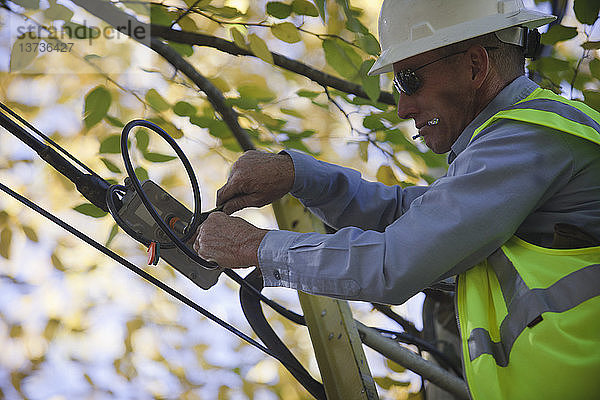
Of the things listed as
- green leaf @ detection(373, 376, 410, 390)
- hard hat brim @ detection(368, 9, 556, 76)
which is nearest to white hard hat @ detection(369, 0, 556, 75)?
hard hat brim @ detection(368, 9, 556, 76)

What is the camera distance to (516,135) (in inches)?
62.5

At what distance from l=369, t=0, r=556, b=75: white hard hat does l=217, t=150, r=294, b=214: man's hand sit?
0.46 meters

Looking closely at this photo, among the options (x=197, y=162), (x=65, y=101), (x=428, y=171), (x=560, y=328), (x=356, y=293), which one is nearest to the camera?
(x=560, y=328)

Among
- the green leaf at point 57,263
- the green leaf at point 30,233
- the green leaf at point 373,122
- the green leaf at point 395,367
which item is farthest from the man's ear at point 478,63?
the green leaf at point 57,263

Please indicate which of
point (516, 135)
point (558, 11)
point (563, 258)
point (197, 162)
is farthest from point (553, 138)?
point (197, 162)

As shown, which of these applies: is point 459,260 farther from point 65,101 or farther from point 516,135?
point 65,101

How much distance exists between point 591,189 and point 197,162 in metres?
4.36

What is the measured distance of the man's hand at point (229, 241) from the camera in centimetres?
173

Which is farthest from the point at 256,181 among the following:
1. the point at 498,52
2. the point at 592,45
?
the point at 592,45

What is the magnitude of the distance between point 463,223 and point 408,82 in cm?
66

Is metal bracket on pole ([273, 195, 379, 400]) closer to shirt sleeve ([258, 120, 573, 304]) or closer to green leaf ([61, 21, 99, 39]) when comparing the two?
shirt sleeve ([258, 120, 573, 304])

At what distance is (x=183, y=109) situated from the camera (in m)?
2.80

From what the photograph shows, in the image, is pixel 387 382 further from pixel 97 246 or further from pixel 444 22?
pixel 444 22

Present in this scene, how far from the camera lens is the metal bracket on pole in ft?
7.72
